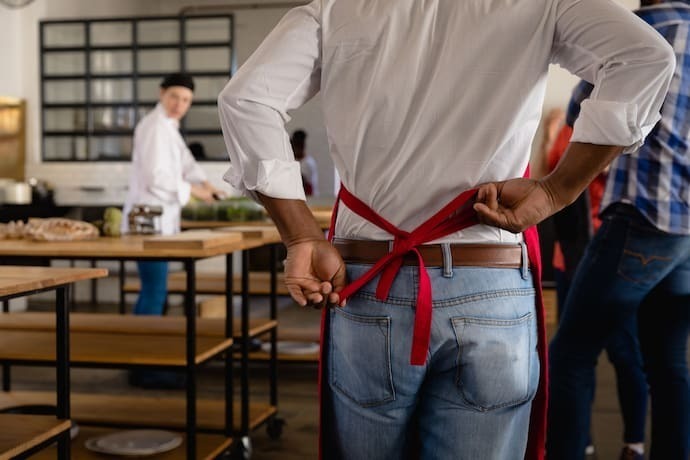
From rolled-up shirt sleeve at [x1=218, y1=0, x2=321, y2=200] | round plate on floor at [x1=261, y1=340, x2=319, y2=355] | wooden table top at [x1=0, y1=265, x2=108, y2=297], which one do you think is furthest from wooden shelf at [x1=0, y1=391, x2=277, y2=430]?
rolled-up shirt sleeve at [x1=218, y1=0, x2=321, y2=200]

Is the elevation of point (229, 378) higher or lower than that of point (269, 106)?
lower

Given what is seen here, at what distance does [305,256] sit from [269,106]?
203mm

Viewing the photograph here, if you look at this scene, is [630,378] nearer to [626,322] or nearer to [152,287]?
[626,322]

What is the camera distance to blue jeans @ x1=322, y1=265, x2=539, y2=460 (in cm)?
121

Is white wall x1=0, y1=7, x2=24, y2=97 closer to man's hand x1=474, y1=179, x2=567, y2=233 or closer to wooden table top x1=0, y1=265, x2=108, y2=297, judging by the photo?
wooden table top x1=0, y1=265, x2=108, y2=297

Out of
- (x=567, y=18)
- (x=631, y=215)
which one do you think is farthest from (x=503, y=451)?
(x=631, y=215)

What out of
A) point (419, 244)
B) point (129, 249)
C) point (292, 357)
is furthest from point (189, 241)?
point (419, 244)

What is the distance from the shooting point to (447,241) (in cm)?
123

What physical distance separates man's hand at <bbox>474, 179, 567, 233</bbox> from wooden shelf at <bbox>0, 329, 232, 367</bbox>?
6.00 ft

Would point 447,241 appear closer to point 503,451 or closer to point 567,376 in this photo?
point 503,451

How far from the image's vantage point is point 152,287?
4.59 metres

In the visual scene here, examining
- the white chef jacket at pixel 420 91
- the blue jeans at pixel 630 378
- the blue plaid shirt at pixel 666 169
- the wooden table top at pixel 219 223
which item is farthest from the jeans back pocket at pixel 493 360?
the wooden table top at pixel 219 223

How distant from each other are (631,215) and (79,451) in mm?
1861

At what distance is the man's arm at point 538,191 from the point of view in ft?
3.82
